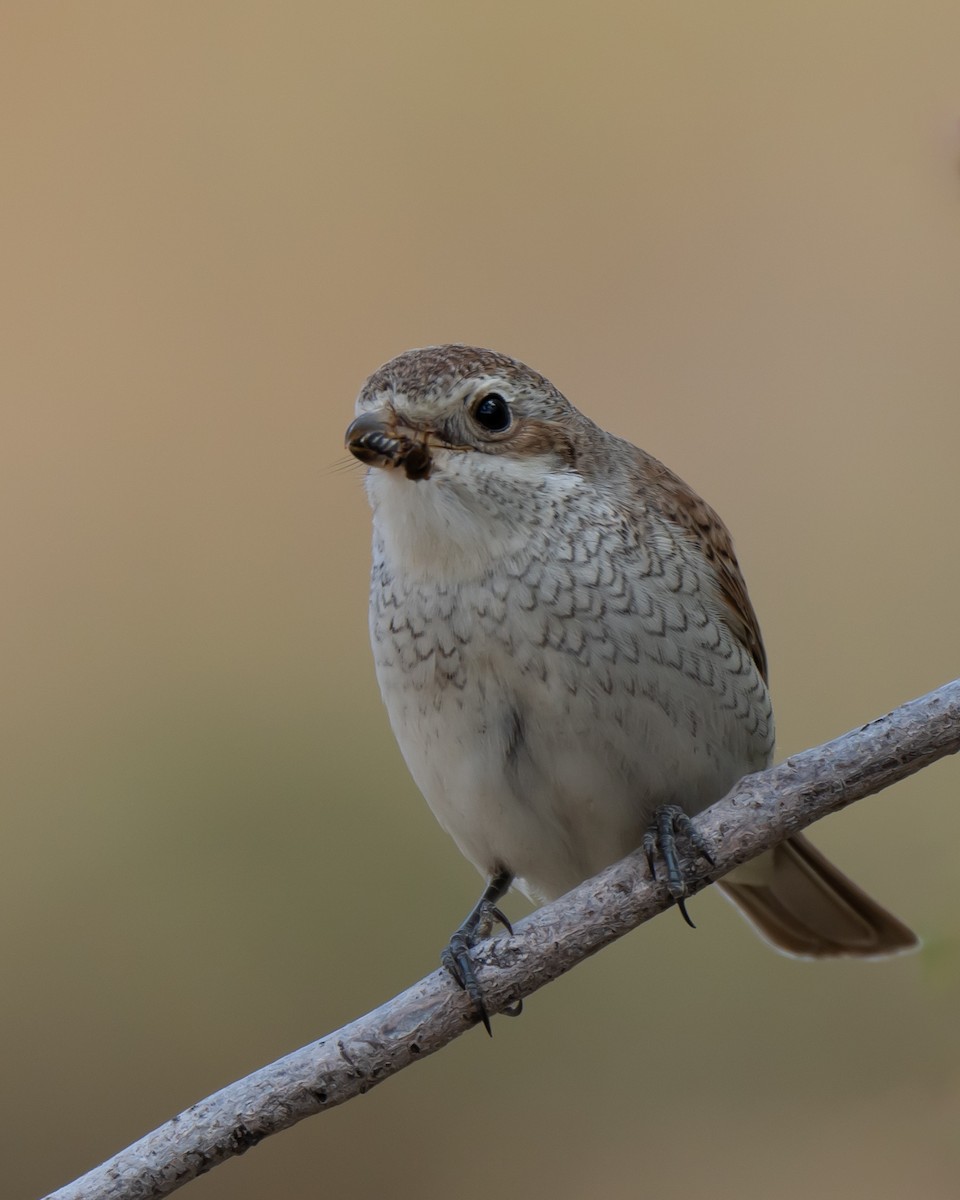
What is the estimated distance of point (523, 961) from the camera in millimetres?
2230

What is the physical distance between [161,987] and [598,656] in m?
2.39

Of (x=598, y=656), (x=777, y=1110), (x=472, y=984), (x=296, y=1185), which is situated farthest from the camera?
(x=296, y=1185)

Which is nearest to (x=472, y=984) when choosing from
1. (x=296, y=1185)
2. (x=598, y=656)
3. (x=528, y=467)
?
(x=598, y=656)

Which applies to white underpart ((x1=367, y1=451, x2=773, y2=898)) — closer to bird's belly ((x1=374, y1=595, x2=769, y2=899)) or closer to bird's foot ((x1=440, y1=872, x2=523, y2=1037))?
bird's belly ((x1=374, y1=595, x2=769, y2=899))

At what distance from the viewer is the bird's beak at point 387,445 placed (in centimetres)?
237

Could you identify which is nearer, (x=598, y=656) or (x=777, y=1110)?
(x=598, y=656)

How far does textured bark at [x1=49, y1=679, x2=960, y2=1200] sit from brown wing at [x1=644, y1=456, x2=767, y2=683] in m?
0.62

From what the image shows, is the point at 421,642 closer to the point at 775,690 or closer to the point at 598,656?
the point at 598,656

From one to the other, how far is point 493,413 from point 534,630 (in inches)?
15.7

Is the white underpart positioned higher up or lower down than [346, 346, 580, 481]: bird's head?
lower down

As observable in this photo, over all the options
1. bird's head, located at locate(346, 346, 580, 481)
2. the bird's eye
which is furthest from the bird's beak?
the bird's eye

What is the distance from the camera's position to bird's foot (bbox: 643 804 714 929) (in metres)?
2.30

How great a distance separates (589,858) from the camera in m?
2.81

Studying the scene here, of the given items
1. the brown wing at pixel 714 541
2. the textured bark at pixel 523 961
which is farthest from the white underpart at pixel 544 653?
the textured bark at pixel 523 961
